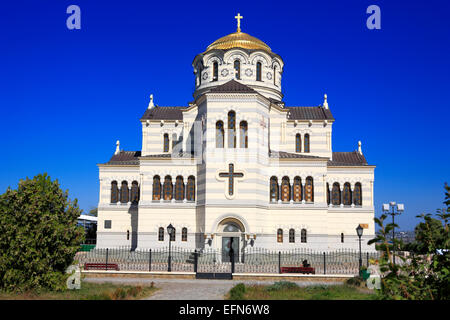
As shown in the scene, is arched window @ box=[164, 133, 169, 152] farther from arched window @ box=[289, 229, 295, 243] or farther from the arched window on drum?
arched window @ box=[289, 229, 295, 243]

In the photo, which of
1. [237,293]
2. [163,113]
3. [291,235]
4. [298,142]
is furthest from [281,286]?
[163,113]

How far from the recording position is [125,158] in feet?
131

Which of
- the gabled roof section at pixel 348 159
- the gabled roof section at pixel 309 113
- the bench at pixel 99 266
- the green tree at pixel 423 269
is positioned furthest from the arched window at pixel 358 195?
the green tree at pixel 423 269

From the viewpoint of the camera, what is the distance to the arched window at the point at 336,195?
118ft

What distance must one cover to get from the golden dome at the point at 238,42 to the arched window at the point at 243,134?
1040 cm

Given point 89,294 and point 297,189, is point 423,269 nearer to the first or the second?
point 89,294

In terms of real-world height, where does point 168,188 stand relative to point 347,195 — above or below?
above

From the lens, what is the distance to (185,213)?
1280 inches

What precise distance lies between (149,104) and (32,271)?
28286 mm

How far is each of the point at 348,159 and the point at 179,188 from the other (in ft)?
52.7

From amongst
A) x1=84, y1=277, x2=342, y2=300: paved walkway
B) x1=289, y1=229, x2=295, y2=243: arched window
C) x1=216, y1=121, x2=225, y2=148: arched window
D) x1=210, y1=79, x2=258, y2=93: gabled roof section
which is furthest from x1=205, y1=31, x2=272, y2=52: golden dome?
x1=84, y1=277, x2=342, y2=300: paved walkway

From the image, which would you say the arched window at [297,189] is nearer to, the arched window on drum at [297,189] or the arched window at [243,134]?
the arched window on drum at [297,189]
